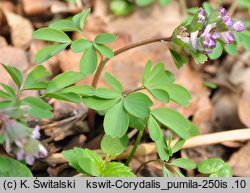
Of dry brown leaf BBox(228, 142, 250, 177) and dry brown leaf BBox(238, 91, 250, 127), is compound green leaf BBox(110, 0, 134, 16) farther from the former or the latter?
dry brown leaf BBox(228, 142, 250, 177)

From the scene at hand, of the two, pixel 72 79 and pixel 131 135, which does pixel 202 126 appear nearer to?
pixel 131 135

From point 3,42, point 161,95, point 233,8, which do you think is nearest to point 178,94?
point 161,95

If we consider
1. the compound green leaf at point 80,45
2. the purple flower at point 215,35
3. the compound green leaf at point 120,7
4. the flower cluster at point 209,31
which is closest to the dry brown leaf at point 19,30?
the compound green leaf at point 120,7

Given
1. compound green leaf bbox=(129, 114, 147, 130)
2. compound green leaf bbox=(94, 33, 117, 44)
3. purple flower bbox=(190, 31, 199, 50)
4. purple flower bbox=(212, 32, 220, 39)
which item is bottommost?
compound green leaf bbox=(129, 114, 147, 130)

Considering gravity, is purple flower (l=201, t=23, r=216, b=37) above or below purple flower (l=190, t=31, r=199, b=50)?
above

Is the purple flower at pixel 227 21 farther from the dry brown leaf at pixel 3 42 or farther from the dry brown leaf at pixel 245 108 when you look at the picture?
the dry brown leaf at pixel 3 42

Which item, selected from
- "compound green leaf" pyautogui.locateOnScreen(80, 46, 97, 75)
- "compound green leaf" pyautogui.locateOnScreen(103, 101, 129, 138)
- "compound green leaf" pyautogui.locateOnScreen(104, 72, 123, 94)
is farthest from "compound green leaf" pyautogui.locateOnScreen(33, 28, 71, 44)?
"compound green leaf" pyautogui.locateOnScreen(103, 101, 129, 138)

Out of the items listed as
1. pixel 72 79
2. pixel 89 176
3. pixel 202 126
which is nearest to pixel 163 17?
pixel 202 126
